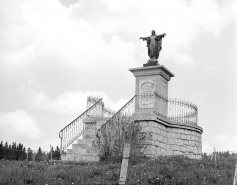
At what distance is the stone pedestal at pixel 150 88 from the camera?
17.8 meters

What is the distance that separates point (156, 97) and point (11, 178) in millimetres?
8882

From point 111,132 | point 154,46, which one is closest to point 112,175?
point 111,132

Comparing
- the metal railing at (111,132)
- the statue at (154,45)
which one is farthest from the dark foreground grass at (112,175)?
the statue at (154,45)

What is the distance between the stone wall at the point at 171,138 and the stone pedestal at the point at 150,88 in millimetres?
1038

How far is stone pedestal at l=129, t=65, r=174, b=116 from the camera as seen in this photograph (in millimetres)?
17828

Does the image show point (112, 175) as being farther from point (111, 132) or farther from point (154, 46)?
A: point (154, 46)

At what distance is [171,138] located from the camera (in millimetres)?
17453

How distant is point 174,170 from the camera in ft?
37.9

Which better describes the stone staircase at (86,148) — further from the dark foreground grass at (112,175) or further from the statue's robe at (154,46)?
the statue's robe at (154,46)

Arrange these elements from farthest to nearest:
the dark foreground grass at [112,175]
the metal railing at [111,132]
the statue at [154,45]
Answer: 1. the statue at [154,45]
2. the metal railing at [111,132]
3. the dark foreground grass at [112,175]

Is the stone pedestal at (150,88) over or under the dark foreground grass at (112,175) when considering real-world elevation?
over

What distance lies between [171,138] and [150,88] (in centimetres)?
242

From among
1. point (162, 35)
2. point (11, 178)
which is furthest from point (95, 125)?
point (11, 178)

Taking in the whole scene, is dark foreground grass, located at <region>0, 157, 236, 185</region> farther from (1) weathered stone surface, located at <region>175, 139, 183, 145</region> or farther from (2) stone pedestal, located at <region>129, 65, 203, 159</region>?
(1) weathered stone surface, located at <region>175, 139, 183, 145</region>
